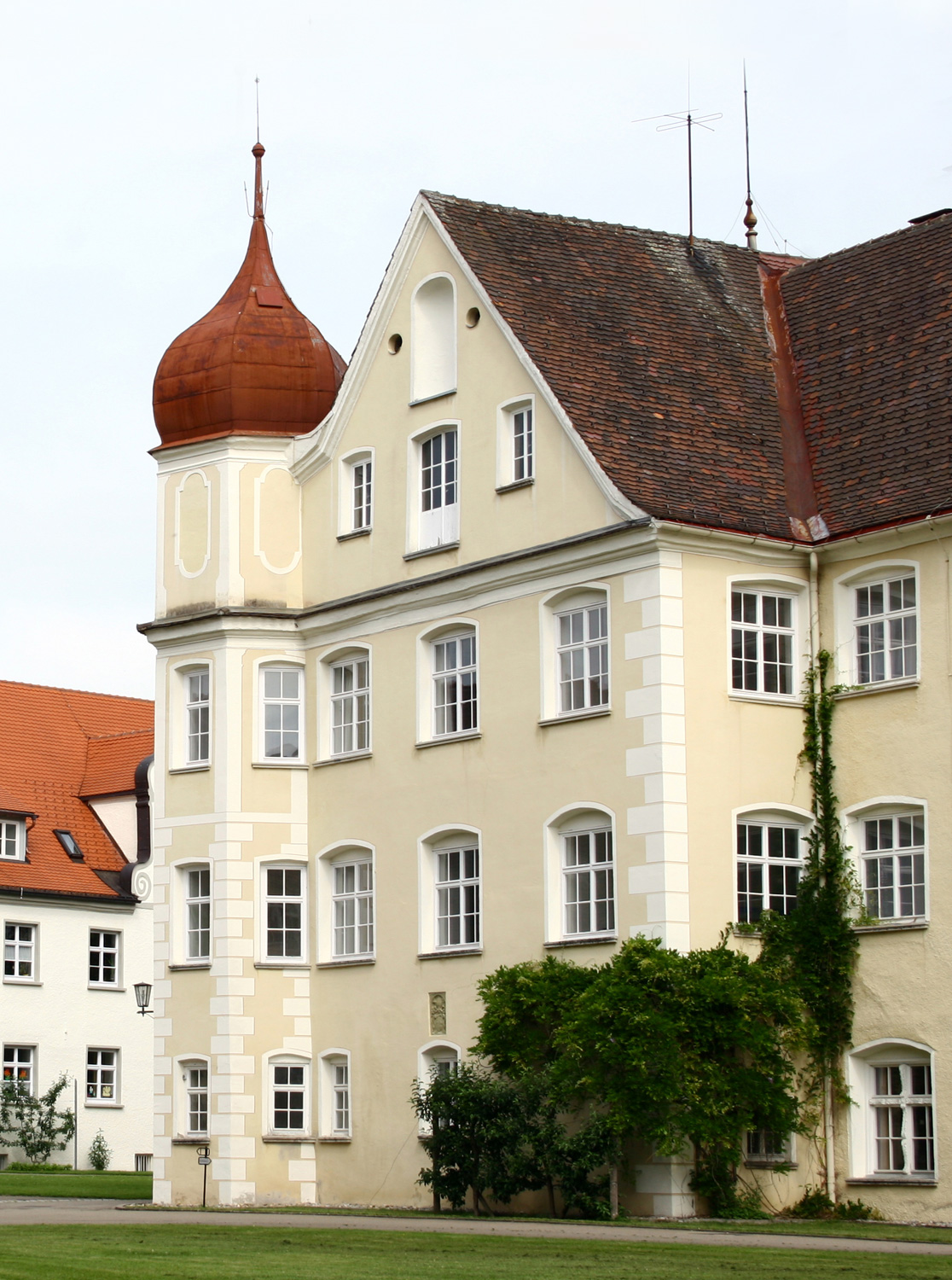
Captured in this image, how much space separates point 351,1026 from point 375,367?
1017cm

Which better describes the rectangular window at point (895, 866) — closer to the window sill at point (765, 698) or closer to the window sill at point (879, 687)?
the window sill at point (879, 687)

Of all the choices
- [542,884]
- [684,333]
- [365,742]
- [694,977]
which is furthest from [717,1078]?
[684,333]

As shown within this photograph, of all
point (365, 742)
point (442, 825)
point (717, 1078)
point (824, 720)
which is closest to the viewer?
point (717, 1078)

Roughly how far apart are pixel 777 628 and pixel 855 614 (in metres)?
1.06

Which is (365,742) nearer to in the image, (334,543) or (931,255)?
(334,543)

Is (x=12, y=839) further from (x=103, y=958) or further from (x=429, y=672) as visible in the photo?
(x=429, y=672)

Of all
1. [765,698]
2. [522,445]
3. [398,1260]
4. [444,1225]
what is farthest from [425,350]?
[398,1260]

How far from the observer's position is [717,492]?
31422mm

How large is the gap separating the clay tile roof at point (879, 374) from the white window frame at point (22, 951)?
26.9 metres

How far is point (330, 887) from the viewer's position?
36.1 m

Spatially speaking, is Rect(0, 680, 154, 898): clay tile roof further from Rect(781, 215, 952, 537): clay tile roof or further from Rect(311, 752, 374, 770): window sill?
Rect(781, 215, 952, 537): clay tile roof

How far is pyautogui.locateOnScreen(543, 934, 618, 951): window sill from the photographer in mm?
30359

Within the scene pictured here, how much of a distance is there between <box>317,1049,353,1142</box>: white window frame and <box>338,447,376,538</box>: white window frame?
26.4ft

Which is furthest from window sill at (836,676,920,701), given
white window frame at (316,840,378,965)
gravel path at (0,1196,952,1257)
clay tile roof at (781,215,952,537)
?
white window frame at (316,840,378,965)
